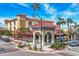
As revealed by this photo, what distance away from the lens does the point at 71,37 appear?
13.0 ft

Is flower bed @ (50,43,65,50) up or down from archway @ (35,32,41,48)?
down

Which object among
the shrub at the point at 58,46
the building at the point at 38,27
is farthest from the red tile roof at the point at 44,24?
the shrub at the point at 58,46

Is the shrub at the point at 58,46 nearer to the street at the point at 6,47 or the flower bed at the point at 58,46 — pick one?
the flower bed at the point at 58,46

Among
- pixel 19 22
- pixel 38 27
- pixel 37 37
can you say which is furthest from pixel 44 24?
pixel 19 22

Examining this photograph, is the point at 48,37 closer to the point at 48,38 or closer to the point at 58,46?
the point at 48,38

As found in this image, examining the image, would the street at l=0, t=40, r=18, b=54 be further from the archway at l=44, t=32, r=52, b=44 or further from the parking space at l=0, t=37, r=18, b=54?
the archway at l=44, t=32, r=52, b=44

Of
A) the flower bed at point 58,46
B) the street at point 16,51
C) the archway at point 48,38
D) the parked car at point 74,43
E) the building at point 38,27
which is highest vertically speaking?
the building at point 38,27

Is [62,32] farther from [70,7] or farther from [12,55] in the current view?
[12,55]

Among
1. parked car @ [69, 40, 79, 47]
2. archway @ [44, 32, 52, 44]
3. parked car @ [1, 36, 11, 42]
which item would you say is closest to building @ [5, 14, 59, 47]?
archway @ [44, 32, 52, 44]

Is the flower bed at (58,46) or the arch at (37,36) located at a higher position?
the arch at (37,36)

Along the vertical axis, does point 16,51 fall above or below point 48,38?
below

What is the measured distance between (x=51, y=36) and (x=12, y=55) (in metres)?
0.54

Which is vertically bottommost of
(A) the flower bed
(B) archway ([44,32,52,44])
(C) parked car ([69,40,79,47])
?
(A) the flower bed

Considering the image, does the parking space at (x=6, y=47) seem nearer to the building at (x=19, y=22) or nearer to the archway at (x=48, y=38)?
the building at (x=19, y=22)
